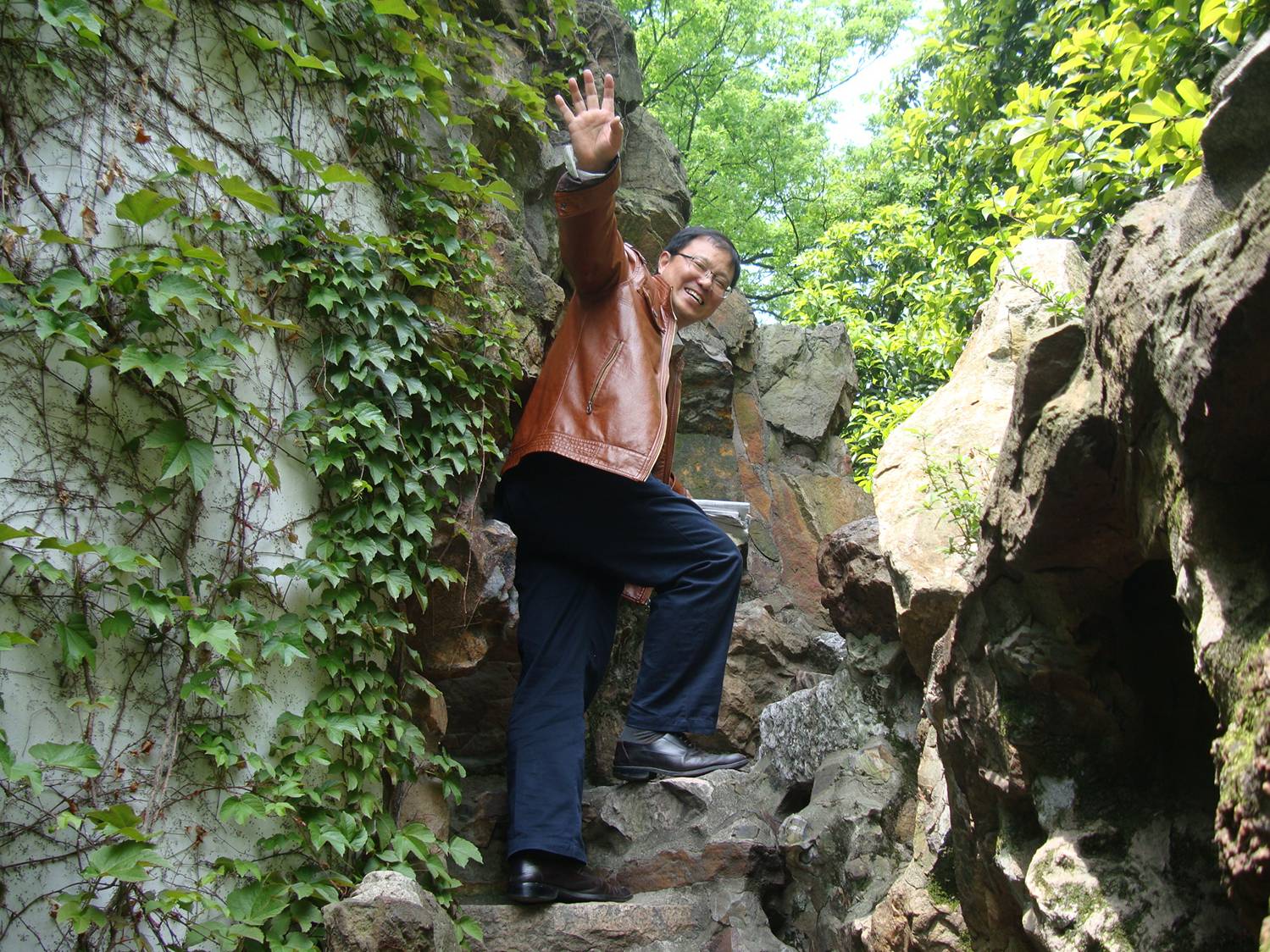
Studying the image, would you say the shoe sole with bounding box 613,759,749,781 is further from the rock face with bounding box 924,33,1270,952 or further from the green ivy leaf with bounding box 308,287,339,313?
the green ivy leaf with bounding box 308,287,339,313

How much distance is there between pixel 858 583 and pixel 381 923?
2.08 meters

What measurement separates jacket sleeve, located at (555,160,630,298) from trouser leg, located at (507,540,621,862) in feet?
3.03

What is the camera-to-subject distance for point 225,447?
112 inches

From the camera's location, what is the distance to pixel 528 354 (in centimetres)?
383

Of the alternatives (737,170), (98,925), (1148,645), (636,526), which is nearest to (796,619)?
(636,526)

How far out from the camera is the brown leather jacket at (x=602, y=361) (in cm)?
339

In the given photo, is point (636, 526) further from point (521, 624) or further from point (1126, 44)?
point (1126, 44)

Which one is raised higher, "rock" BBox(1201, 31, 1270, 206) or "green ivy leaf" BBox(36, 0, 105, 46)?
"green ivy leaf" BBox(36, 0, 105, 46)

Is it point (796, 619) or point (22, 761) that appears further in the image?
point (796, 619)

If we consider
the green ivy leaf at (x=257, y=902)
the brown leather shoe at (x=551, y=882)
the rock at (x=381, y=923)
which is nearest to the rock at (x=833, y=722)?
the brown leather shoe at (x=551, y=882)

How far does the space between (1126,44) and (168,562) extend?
3.27 m

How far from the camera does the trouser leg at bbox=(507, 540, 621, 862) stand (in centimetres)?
321

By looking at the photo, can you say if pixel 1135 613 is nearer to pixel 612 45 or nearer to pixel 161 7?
pixel 161 7

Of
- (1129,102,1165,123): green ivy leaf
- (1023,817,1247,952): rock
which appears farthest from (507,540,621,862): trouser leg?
(1129,102,1165,123): green ivy leaf
